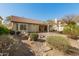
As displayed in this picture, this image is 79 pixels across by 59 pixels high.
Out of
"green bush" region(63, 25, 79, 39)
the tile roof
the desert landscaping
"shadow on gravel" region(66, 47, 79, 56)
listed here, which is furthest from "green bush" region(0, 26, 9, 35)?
"shadow on gravel" region(66, 47, 79, 56)

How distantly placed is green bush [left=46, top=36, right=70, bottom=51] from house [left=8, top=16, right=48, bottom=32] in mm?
204

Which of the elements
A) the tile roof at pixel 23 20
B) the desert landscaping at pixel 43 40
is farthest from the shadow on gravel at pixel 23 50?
the tile roof at pixel 23 20

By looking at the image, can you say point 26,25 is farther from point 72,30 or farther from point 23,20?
point 72,30

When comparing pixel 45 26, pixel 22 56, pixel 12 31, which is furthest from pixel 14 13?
pixel 22 56

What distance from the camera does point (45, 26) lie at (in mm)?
2799

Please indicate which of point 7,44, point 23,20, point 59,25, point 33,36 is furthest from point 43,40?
point 7,44

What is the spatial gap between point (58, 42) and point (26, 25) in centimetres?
64

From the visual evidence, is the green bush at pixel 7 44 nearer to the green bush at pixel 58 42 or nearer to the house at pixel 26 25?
the house at pixel 26 25

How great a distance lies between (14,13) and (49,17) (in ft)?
2.03

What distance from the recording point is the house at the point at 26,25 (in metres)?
2.77

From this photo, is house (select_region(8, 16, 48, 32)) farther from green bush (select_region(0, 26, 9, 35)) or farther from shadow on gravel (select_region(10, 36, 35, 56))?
shadow on gravel (select_region(10, 36, 35, 56))

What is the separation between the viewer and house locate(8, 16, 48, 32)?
9.07 ft

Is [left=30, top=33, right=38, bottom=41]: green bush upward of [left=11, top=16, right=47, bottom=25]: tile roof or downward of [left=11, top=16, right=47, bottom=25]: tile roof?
downward

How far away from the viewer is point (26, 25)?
2805 millimetres
